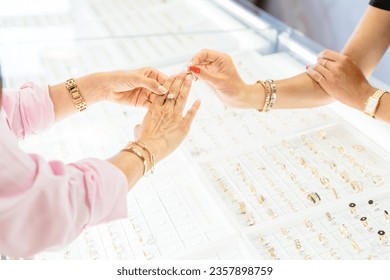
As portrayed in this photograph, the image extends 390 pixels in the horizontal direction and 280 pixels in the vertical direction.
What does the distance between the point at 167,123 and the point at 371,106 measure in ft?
2.43

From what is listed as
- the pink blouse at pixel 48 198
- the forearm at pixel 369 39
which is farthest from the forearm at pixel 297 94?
the pink blouse at pixel 48 198

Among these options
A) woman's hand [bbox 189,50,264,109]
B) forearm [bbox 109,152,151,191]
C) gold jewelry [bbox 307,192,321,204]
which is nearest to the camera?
forearm [bbox 109,152,151,191]

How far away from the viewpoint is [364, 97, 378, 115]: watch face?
172 cm

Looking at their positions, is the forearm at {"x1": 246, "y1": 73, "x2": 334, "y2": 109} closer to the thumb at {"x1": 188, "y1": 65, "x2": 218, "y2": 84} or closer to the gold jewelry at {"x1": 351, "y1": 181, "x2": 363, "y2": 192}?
the thumb at {"x1": 188, "y1": 65, "x2": 218, "y2": 84}

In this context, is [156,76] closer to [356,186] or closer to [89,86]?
[89,86]

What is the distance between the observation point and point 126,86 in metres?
1.63

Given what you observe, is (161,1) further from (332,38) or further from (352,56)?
(352,56)

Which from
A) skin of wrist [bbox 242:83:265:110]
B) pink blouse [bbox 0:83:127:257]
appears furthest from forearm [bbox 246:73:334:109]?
pink blouse [bbox 0:83:127:257]

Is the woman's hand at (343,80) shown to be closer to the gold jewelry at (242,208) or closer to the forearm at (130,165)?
the gold jewelry at (242,208)

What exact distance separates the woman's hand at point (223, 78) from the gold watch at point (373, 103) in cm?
38

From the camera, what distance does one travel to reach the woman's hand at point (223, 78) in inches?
66.9

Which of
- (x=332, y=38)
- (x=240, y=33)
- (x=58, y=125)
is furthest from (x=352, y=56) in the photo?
(x=332, y=38)

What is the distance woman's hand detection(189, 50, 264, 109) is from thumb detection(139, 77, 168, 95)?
144mm

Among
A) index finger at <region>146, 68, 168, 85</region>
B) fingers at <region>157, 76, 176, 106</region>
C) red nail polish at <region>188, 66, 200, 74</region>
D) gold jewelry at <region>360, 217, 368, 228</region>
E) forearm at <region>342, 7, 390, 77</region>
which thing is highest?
forearm at <region>342, 7, 390, 77</region>
